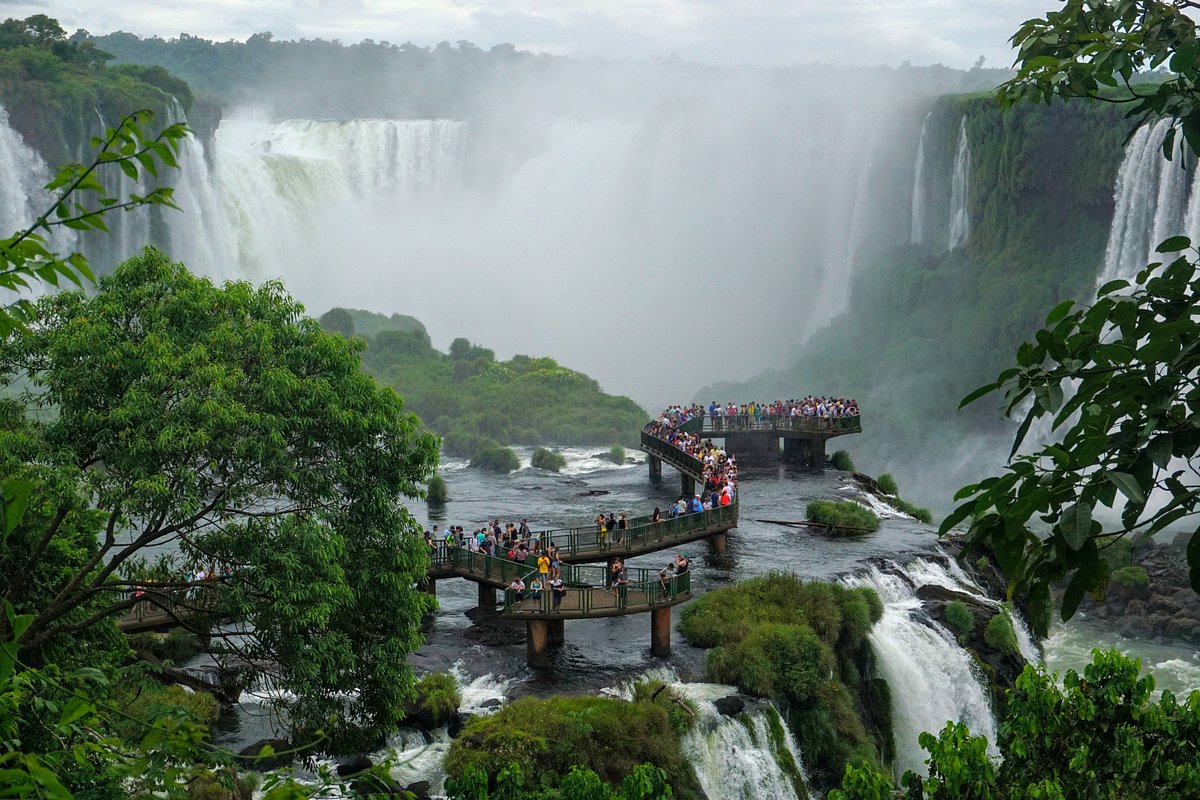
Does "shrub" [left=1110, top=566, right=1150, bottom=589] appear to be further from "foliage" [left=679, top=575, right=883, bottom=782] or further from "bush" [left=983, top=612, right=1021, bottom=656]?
"foliage" [left=679, top=575, right=883, bottom=782]

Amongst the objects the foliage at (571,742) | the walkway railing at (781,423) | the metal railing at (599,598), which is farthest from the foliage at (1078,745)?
the walkway railing at (781,423)

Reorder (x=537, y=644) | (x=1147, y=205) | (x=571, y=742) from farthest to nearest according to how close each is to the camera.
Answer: (x=1147, y=205), (x=537, y=644), (x=571, y=742)

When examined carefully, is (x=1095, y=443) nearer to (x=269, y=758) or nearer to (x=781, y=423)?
(x=269, y=758)

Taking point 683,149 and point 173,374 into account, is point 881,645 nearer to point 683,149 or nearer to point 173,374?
point 173,374

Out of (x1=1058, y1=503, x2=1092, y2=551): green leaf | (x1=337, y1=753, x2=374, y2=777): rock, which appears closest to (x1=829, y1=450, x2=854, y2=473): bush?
(x1=337, y1=753, x2=374, y2=777): rock

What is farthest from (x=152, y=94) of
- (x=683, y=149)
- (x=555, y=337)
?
(x=683, y=149)

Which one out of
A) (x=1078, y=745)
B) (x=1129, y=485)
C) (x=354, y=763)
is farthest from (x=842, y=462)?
(x=1129, y=485)
